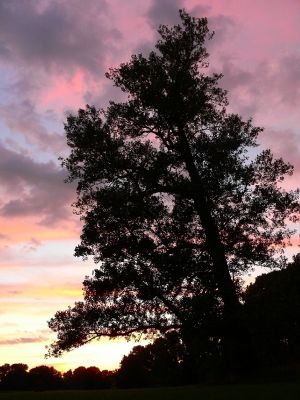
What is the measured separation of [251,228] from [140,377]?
7076 centimetres

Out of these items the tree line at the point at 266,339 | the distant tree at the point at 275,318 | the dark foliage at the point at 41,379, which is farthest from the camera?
the dark foliage at the point at 41,379

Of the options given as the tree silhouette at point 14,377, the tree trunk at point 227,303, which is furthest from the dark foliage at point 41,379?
the tree trunk at point 227,303

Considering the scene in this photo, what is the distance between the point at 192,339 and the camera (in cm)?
2712

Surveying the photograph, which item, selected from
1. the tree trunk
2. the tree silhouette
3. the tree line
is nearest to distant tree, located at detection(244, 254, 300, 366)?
the tree line

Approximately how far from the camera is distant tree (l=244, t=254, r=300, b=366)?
26.5 meters

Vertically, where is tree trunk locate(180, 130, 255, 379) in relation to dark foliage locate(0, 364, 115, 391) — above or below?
below

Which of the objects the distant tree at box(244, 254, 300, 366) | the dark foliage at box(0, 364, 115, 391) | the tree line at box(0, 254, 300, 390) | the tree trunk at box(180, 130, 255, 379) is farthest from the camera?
the dark foliage at box(0, 364, 115, 391)

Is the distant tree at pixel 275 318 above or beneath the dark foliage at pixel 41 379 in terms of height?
beneath

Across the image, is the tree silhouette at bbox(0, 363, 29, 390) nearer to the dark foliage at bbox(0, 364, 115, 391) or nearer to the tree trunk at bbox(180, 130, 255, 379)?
the dark foliage at bbox(0, 364, 115, 391)

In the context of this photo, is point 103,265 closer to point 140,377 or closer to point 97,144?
point 97,144

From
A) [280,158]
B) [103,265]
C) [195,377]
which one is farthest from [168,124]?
[195,377]

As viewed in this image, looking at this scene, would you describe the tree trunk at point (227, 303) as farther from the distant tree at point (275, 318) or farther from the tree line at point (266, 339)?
the distant tree at point (275, 318)

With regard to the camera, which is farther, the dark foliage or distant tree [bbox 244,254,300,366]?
the dark foliage

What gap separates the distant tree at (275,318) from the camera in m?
26.5
